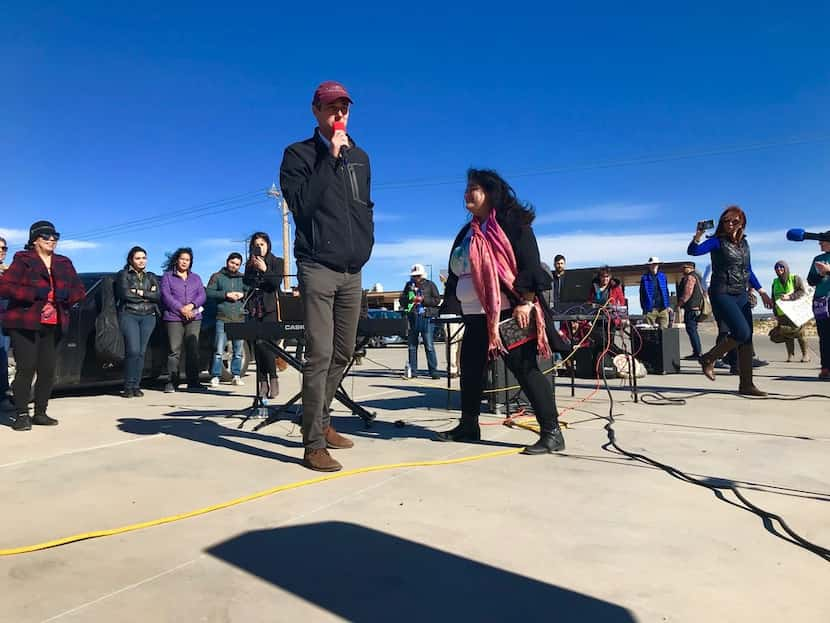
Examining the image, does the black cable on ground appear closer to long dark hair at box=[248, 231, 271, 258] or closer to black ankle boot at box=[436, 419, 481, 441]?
black ankle boot at box=[436, 419, 481, 441]

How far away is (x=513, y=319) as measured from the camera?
12.3 ft

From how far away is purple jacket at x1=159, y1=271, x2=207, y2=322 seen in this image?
7.44 m

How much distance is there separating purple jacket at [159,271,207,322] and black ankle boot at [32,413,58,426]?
8.23 ft

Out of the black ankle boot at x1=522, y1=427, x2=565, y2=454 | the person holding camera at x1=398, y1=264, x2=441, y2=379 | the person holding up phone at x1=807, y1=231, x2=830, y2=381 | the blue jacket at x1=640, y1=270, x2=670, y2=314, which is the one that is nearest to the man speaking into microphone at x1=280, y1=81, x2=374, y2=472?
the black ankle boot at x1=522, y1=427, x2=565, y2=454

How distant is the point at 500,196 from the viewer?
12.9ft

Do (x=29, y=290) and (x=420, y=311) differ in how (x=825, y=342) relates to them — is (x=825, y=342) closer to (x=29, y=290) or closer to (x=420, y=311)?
(x=420, y=311)

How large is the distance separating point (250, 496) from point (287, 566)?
2.82 ft

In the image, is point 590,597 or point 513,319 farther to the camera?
point 513,319

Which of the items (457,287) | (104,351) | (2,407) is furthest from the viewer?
(104,351)

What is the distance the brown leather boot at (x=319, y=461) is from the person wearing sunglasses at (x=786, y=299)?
9.33 metres

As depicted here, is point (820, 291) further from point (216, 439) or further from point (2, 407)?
point (2, 407)

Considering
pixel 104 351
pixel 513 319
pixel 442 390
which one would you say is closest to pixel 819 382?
pixel 442 390

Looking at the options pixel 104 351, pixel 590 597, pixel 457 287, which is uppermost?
pixel 457 287

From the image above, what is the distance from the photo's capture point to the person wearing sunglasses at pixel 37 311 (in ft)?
16.2
